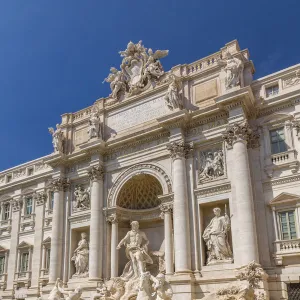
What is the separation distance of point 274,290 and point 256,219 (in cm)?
335

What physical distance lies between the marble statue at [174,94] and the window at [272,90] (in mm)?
4896

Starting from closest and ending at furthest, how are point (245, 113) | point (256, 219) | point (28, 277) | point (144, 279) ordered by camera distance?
1. point (144, 279)
2. point (256, 219)
3. point (245, 113)
4. point (28, 277)

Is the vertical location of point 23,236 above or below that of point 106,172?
below

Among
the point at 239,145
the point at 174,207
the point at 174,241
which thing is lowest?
the point at 174,241

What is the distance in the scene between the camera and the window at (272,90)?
22734mm

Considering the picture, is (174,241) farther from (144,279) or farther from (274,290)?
(274,290)

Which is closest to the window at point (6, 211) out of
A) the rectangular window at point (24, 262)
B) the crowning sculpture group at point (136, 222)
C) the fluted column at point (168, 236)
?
the rectangular window at point (24, 262)

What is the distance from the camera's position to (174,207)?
2275 centimetres

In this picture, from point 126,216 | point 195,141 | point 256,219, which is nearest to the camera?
point 256,219

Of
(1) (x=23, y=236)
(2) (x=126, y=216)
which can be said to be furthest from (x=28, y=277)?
(2) (x=126, y=216)

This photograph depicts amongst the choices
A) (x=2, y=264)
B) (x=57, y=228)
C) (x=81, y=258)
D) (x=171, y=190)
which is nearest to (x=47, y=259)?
(x=57, y=228)

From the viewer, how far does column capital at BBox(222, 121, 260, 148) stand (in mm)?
21750

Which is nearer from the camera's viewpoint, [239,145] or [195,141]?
[239,145]

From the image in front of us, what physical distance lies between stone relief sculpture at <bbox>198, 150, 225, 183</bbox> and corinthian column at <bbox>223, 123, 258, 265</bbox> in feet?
3.36
